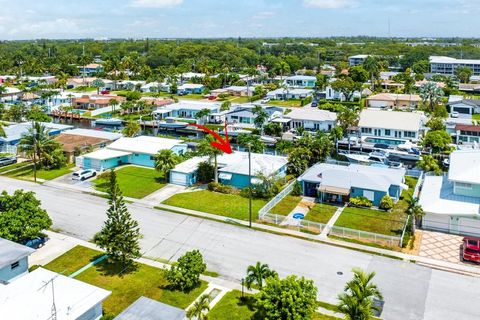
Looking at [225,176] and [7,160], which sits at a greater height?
[7,160]

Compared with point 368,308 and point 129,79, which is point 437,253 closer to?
point 368,308

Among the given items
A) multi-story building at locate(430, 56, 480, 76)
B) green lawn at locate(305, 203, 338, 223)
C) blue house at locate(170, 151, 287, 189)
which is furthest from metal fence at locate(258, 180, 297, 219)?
multi-story building at locate(430, 56, 480, 76)

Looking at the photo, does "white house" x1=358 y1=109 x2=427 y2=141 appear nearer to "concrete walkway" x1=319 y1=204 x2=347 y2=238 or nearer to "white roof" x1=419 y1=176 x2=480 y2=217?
"white roof" x1=419 y1=176 x2=480 y2=217

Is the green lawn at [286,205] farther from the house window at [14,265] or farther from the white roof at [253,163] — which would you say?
the house window at [14,265]

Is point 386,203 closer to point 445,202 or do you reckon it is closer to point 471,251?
point 445,202

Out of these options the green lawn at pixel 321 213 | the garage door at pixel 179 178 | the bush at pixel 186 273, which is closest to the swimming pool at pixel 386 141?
the green lawn at pixel 321 213

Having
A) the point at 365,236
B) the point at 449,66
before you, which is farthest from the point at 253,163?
the point at 449,66
